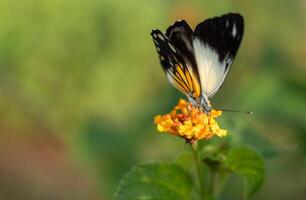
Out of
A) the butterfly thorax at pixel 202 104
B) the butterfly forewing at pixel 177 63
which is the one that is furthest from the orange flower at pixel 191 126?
the butterfly forewing at pixel 177 63

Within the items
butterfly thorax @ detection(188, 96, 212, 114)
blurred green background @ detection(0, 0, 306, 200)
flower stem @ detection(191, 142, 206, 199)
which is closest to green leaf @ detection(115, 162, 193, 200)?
flower stem @ detection(191, 142, 206, 199)

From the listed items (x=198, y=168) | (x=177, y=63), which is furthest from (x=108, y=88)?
(x=198, y=168)

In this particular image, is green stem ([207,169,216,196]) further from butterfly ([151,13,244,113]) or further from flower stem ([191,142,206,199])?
butterfly ([151,13,244,113])

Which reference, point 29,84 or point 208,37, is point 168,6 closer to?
point 29,84

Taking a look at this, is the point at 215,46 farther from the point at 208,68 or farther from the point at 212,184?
the point at 212,184

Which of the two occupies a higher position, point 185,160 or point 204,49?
point 204,49

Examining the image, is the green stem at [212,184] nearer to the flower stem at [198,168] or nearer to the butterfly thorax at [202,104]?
the flower stem at [198,168]
